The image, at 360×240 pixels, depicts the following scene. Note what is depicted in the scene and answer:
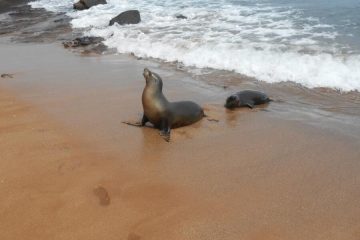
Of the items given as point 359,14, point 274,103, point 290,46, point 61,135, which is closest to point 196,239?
point 61,135

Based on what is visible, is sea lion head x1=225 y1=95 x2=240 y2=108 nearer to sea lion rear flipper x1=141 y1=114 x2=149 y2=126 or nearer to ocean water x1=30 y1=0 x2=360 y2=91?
sea lion rear flipper x1=141 y1=114 x2=149 y2=126

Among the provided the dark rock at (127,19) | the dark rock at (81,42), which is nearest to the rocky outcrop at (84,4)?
the dark rock at (127,19)

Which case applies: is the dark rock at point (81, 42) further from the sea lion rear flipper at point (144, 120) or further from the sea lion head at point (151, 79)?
the sea lion rear flipper at point (144, 120)

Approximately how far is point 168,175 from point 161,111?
1.37 meters

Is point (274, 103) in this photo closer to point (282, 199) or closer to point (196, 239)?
point (282, 199)


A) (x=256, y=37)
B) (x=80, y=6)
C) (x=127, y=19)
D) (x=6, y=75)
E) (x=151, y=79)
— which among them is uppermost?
(x=151, y=79)

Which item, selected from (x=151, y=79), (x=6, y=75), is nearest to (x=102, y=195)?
(x=151, y=79)

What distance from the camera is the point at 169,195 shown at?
3.76 metres

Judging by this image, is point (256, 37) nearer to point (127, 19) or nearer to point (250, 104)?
point (250, 104)

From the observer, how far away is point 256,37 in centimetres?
1060

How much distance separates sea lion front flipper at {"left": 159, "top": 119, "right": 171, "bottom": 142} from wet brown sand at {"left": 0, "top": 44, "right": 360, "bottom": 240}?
0.08m

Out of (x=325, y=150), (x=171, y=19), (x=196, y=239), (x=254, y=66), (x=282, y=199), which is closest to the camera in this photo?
(x=196, y=239)

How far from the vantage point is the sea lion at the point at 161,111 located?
5.29 meters

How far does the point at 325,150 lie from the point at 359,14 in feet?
31.0
